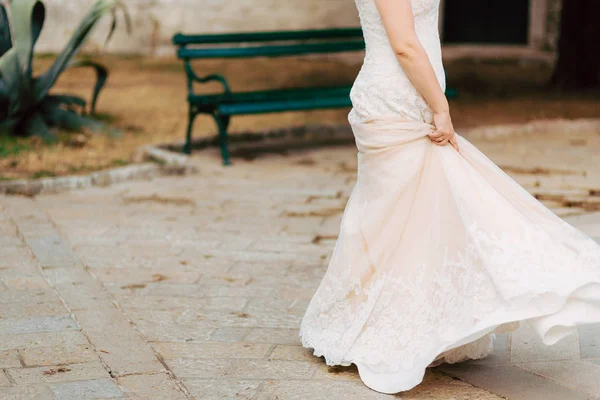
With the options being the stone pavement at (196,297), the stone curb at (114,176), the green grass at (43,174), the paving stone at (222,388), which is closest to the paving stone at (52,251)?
the stone pavement at (196,297)

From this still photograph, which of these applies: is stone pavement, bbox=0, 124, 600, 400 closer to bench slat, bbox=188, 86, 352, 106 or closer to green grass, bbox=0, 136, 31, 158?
bench slat, bbox=188, 86, 352, 106

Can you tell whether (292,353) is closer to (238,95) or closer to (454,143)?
(454,143)

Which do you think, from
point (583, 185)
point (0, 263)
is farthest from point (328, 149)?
point (0, 263)

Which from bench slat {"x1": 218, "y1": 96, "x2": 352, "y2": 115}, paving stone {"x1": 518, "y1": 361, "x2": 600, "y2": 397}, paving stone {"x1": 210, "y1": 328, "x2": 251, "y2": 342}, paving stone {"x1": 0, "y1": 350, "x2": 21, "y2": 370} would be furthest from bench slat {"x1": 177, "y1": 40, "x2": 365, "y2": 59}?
paving stone {"x1": 518, "y1": 361, "x2": 600, "y2": 397}

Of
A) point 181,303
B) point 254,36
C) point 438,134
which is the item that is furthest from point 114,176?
point 438,134

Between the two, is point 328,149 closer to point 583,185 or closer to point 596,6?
point 583,185

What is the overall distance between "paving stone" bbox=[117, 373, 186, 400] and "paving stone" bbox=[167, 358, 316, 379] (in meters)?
0.09

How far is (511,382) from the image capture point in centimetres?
355

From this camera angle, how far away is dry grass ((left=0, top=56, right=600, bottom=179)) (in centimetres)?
782

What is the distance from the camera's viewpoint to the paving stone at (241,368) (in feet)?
11.9

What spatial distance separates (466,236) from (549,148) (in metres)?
5.09

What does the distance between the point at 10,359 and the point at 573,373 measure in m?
2.06

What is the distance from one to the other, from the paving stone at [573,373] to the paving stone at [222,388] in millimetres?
1003

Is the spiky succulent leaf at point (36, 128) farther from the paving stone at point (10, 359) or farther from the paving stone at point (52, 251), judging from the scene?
the paving stone at point (10, 359)
